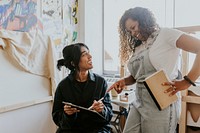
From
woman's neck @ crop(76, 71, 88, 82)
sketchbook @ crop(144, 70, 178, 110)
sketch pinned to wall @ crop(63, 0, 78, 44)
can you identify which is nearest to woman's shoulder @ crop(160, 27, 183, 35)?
sketchbook @ crop(144, 70, 178, 110)

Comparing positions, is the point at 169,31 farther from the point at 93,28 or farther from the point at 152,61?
the point at 93,28

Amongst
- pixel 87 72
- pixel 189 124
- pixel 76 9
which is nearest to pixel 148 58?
pixel 87 72

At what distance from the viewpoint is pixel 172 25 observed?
2557mm

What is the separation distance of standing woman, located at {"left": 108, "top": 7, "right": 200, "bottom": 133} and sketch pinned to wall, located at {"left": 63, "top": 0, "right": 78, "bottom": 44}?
1368 mm

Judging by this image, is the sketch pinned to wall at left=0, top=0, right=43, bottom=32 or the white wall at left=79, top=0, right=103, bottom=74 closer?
the sketch pinned to wall at left=0, top=0, right=43, bottom=32

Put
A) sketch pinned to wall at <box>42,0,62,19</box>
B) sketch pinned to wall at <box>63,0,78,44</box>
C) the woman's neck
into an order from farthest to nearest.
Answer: sketch pinned to wall at <box>63,0,78,44</box> → sketch pinned to wall at <box>42,0,62,19</box> → the woman's neck

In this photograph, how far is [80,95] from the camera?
1692mm

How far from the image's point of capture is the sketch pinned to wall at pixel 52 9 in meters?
2.25

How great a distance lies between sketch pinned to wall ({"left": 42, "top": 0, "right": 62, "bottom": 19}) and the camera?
2.25 meters

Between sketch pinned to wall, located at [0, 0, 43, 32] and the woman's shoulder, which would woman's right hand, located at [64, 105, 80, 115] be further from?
sketch pinned to wall, located at [0, 0, 43, 32]

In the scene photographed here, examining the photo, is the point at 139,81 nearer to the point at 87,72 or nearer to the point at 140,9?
the point at 140,9

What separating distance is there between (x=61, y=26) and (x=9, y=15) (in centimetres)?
72

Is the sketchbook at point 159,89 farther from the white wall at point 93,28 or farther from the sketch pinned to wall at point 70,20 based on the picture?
the white wall at point 93,28

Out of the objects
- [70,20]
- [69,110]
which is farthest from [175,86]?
[70,20]
